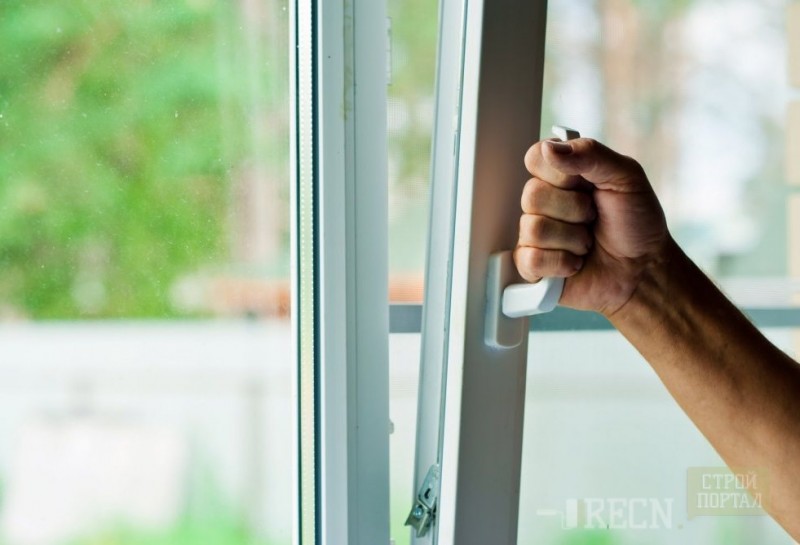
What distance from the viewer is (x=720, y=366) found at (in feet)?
3.27

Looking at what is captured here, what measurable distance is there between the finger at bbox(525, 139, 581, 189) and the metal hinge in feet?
1.35

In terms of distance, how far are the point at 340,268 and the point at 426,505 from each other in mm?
335

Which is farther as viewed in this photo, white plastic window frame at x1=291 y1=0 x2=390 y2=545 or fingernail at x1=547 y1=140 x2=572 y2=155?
white plastic window frame at x1=291 y1=0 x2=390 y2=545

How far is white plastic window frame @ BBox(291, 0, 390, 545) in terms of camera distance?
3.27ft

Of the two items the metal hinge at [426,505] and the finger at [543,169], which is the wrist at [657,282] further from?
the metal hinge at [426,505]

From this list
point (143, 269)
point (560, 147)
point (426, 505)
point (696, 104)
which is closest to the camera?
point (560, 147)

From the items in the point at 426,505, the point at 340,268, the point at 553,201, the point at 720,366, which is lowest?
the point at 426,505

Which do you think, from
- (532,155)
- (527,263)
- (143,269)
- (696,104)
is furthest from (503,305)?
(696,104)

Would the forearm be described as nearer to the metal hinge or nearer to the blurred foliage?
the metal hinge

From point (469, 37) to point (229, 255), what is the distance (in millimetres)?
388

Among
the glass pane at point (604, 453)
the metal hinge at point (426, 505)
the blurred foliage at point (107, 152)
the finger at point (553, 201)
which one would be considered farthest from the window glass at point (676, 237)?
the blurred foliage at point (107, 152)

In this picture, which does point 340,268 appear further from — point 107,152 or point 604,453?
point 604,453

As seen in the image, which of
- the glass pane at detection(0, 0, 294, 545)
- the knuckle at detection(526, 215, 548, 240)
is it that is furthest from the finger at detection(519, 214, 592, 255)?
the glass pane at detection(0, 0, 294, 545)

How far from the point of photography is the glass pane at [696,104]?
3.71ft
